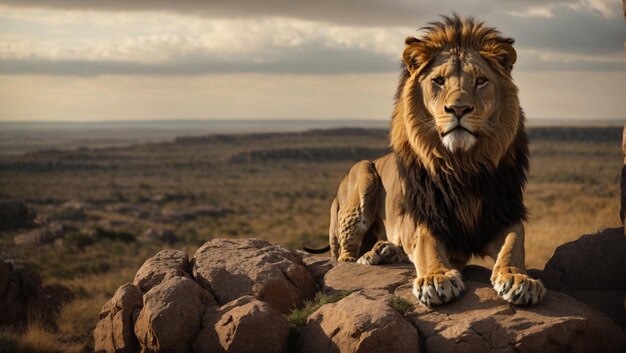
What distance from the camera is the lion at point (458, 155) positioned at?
21.9 feet

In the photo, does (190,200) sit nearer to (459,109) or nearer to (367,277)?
(367,277)

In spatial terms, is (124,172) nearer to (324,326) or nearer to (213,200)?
(213,200)

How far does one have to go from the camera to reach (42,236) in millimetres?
27641

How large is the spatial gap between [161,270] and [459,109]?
138 inches

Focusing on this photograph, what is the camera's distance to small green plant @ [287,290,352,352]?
6754mm

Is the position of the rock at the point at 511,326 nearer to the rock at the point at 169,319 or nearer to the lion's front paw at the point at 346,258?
the rock at the point at 169,319

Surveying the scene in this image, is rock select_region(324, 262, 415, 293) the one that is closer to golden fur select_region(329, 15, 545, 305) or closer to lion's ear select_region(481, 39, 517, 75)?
golden fur select_region(329, 15, 545, 305)

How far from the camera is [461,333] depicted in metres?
6.14

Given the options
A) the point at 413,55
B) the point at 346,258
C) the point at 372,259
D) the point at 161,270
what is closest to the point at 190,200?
the point at 346,258

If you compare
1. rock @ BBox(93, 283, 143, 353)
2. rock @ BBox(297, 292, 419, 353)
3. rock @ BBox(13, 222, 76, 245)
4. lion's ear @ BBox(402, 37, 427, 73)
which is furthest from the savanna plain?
lion's ear @ BBox(402, 37, 427, 73)

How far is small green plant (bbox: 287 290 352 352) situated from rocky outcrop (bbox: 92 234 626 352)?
0.05 ft

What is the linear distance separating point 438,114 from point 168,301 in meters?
2.89

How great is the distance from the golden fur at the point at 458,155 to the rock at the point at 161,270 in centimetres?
239

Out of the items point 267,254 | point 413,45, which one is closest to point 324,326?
point 267,254
